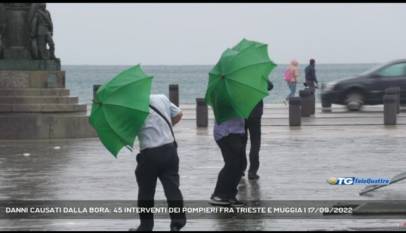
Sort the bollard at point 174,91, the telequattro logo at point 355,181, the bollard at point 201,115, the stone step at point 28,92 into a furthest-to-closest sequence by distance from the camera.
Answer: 1. the bollard at point 174,91
2. the bollard at point 201,115
3. the stone step at point 28,92
4. the telequattro logo at point 355,181

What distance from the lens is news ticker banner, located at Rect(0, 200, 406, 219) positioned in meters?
13.3

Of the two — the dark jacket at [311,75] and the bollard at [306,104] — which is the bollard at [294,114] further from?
the dark jacket at [311,75]

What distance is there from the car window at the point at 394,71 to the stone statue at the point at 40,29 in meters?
13.9

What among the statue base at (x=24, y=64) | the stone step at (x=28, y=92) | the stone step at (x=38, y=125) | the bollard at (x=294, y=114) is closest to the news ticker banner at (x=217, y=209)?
the stone step at (x=38, y=125)

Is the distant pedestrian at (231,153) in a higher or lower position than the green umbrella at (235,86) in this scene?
lower

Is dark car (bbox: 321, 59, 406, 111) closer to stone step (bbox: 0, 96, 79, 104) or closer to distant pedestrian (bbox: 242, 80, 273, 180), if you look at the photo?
stone step (bbox: 0, 96, 79, 104)

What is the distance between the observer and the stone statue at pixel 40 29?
80.2 ft

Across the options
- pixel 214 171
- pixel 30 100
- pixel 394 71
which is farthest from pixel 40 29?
pixel 394 71

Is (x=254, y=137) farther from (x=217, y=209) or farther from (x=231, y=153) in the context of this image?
(x=217, y=209)

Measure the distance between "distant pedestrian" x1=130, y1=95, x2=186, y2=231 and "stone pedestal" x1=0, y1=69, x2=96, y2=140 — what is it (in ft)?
40.4

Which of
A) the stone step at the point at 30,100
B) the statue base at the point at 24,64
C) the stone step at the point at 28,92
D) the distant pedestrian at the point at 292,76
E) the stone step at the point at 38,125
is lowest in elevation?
the distant pedestrian at the point at 292,76

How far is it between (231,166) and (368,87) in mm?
21872

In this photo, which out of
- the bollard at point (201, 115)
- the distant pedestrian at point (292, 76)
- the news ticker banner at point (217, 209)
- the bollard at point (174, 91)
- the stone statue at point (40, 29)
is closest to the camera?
the news ticker banner at point (217, 209)

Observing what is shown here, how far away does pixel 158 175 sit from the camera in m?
12.1
